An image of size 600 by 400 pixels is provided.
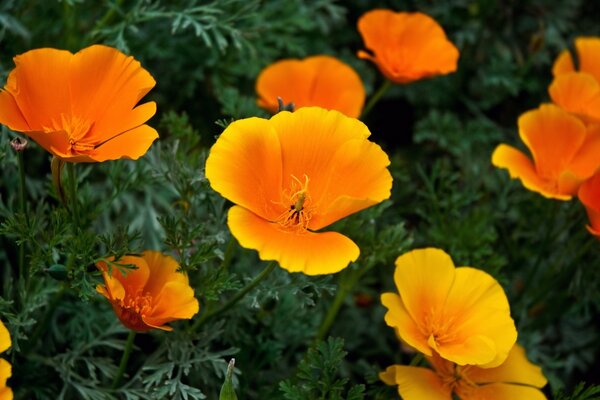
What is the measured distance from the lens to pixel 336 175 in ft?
4.82

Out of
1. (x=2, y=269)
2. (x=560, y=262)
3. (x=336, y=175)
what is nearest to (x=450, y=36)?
(x=560, y=262)

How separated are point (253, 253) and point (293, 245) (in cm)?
70

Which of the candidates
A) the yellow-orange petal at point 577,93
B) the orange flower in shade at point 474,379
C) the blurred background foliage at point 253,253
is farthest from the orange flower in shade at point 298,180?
the yellow-orange petal at point 577,93

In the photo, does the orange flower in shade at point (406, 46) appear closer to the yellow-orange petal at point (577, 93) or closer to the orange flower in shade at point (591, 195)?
the yellow-orange petal at point (577, 93)

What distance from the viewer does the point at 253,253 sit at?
2033 millimetres

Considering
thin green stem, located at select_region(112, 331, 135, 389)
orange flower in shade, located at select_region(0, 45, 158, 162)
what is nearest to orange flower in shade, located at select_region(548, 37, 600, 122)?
orange flower in shade, located at select_region(0, 45, 158, 162)

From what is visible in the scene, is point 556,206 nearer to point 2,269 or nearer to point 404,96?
point 404,96

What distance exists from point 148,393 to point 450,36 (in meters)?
1.69

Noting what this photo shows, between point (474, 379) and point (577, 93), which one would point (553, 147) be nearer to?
point (577, 93)

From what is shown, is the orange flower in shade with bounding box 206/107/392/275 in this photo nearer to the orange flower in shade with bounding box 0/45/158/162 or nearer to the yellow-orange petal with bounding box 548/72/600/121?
the orange flower in shade with bounding box 0/45/158/162

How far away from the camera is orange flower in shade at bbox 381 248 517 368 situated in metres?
1.53

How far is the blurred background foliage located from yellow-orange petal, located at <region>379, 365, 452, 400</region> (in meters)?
0.08

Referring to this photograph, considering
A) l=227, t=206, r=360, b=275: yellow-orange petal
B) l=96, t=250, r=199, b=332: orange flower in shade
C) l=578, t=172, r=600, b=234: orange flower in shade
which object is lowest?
l=578, t=172, r=600, b=234: orange flower in shade

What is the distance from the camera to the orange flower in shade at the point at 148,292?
140 centimetres
